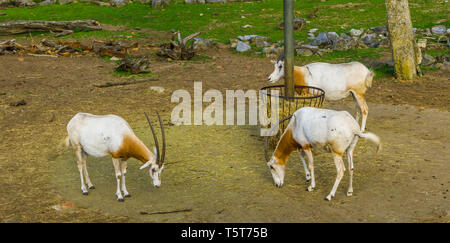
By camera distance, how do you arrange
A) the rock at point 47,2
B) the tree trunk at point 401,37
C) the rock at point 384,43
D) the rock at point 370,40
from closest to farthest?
the tree trunk at point 401,37 < the rock at point 384,43 < the rock at point 370,40 < the rock at point 47,2

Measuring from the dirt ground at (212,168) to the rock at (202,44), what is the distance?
4750 millimetres

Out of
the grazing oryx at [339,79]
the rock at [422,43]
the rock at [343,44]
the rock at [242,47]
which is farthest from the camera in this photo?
the rock at [242,47]

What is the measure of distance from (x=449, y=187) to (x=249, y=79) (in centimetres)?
847

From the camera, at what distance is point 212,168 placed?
29.4ft

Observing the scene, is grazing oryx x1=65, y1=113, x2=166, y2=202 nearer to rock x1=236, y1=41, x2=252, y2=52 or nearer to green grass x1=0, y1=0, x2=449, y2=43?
rock x1=236, y1=41, x2=252, y2=52

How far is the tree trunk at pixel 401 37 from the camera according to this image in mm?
14625

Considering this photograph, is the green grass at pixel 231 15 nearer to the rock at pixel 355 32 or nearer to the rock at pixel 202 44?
A: the rock at pixel 355 32

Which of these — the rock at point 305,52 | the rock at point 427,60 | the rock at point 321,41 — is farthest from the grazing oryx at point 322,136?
the rock at point 321,41

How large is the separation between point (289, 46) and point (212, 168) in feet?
9.22

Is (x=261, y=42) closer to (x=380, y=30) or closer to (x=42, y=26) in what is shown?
(x=380, y=30)

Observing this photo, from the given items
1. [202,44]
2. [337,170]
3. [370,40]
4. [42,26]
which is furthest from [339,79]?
[42,26]

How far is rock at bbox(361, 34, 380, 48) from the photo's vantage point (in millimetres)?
18469

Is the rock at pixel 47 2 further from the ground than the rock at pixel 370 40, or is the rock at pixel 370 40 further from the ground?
the rock at pixel 47 2
